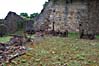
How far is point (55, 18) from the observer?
27.4 metres

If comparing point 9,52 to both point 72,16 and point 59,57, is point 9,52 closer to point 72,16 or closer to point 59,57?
point 59,57

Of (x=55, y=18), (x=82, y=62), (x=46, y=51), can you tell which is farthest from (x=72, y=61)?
(x=55, y=18)

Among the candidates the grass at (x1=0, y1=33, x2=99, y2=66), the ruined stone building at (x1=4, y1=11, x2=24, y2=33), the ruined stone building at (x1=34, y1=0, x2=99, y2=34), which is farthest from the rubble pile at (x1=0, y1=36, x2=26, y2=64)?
the ruined stone building at (x1=4, y1=11, x2=24, y2=33)

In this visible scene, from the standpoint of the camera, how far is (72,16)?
2647 cm

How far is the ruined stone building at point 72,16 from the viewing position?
2552cm

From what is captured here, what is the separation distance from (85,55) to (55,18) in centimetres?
1485

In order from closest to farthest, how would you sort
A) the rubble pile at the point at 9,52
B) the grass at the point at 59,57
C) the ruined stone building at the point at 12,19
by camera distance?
the grass at the point at 59,57 < the rubble pile at the point at 9,52 < the ruined stone building at the point at 12,19

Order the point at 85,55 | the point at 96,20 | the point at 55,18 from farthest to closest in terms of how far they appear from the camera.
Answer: the point at 55,18
the point at 96,20
the point at 85,55

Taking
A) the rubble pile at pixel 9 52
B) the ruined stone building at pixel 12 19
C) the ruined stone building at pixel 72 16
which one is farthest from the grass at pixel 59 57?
the ruined stone building at pixel 12 19

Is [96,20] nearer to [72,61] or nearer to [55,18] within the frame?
[55,18]

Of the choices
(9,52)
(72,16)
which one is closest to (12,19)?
(72,16)

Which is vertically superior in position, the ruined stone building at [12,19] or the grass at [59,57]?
the ruined stone building at [12,19]

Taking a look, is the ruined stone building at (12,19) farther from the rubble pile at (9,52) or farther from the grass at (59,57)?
the grass at (59,57)

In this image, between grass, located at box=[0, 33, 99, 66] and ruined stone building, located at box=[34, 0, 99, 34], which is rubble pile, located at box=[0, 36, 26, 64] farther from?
ruined stone building, located at box=[34, 0, 99, 34]
